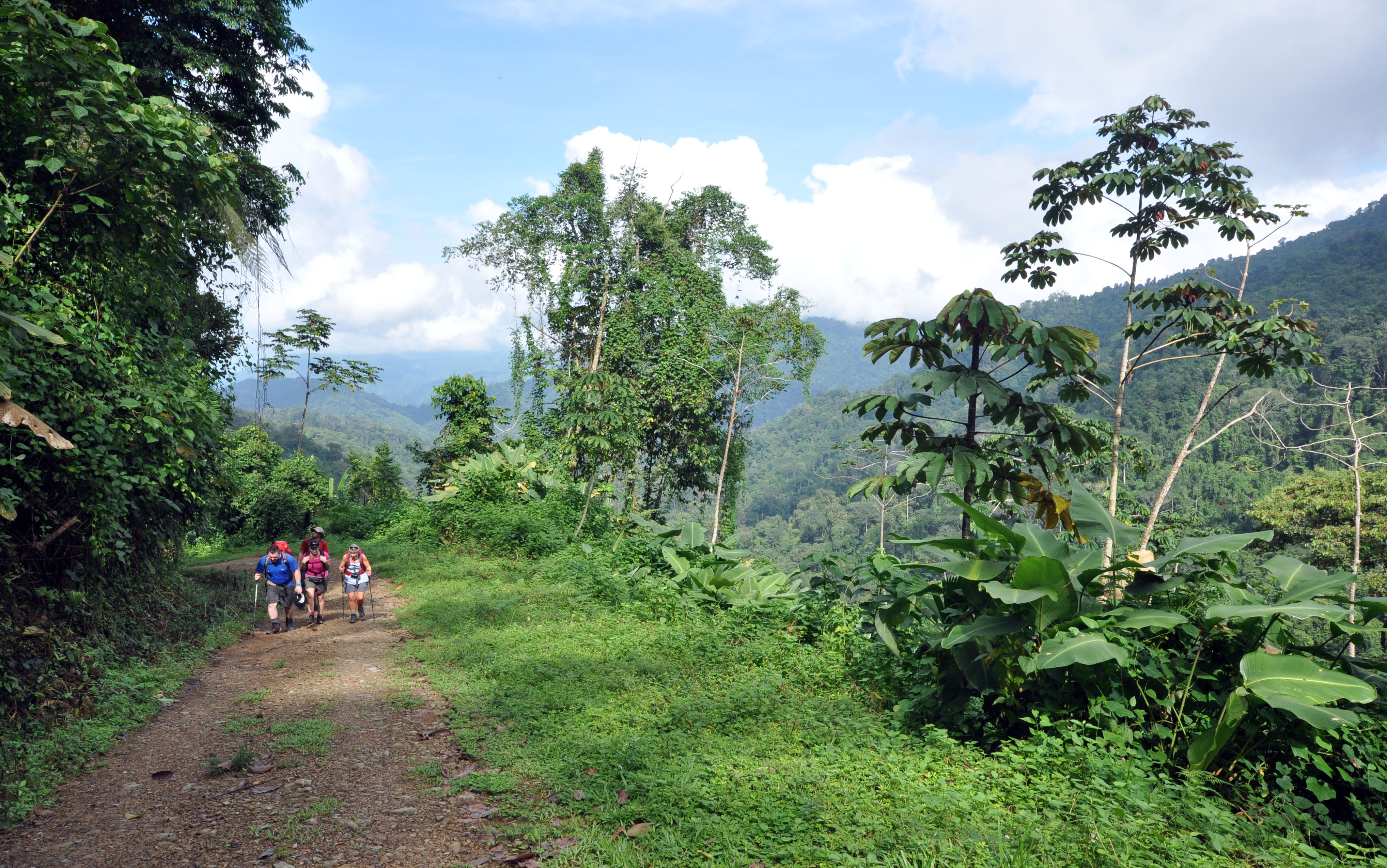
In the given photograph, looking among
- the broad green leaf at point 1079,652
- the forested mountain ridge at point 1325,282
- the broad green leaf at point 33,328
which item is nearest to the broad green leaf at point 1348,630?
the broad green leaf at point 1079,652

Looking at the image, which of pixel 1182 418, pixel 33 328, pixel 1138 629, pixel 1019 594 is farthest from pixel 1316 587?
pixel 1182 418

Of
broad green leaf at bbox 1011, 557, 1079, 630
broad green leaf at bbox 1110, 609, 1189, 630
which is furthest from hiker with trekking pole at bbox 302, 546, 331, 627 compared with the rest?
broad green leaf at bbox 1110, 609, 1189, 630

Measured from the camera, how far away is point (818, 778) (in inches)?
157

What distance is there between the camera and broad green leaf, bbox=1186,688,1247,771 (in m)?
3.48

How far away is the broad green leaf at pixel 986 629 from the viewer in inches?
162

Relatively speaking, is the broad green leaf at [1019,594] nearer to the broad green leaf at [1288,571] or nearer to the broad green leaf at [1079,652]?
the broad green leaf at [1079,652]

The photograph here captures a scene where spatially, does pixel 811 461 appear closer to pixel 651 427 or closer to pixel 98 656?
pixel 651 427

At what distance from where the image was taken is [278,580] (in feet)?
28.8

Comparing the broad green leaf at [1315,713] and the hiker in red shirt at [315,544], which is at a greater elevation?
the hiker in red shirt at [315,544]

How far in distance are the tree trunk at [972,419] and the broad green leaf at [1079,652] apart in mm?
969

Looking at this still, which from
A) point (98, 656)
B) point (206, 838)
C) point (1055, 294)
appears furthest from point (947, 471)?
point (1055, 294)

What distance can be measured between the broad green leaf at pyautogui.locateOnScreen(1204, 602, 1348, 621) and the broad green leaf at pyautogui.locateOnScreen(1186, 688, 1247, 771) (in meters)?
0.37

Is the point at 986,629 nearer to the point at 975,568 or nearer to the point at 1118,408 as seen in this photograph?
the point at 975,568

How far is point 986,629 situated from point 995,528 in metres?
0.64
